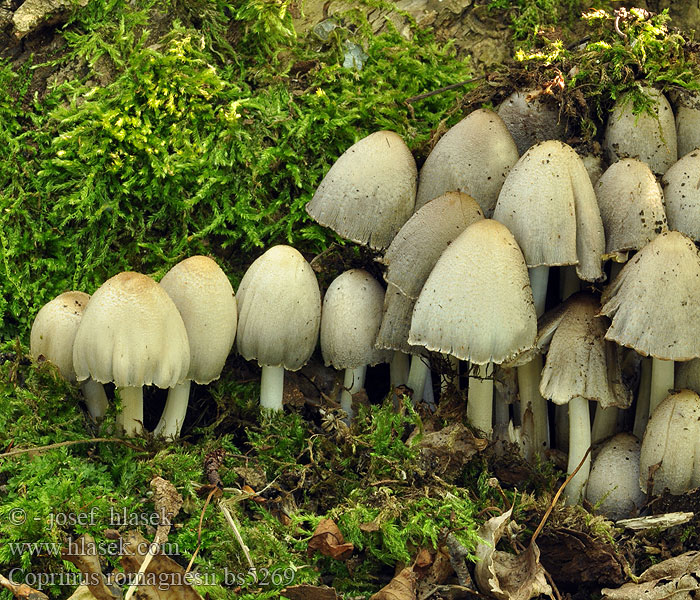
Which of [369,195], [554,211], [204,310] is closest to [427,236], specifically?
[369,195]

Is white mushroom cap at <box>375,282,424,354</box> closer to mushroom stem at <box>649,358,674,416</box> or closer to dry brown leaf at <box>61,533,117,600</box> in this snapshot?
mushroom stem at <box>649,358,674,416</box>

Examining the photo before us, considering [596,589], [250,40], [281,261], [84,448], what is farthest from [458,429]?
[250,40]

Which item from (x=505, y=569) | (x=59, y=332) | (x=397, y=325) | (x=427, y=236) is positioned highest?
(x=427, y=236)

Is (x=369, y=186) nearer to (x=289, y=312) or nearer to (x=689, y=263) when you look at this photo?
(x=289, y=312)

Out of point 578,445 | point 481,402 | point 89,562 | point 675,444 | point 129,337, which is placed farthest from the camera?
point 481,402

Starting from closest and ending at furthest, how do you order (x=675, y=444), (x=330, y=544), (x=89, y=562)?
(x=89, y=562) < (x=330, y=544) < (x=675, y=444)

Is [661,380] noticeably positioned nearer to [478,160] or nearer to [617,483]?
[617,483]
